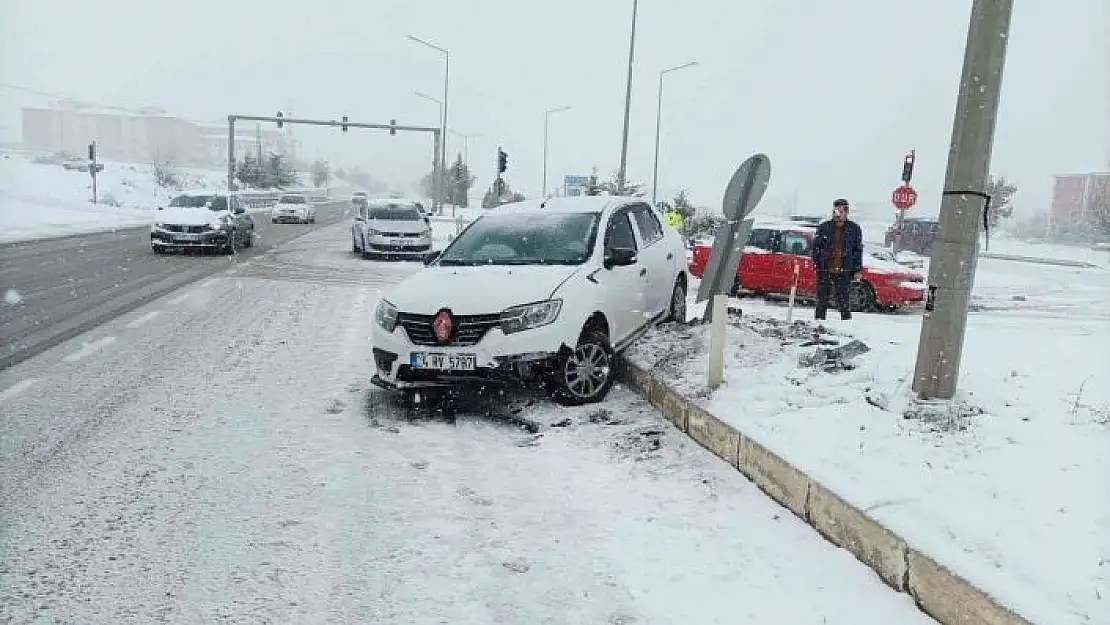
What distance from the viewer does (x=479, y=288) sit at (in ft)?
21.6

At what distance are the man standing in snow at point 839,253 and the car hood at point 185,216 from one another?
1473 cm

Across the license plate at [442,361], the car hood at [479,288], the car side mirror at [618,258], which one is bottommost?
the license plate at [442,361]

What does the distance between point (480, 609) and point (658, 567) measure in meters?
0.91

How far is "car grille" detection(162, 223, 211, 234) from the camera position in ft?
62.7

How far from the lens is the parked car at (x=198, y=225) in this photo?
19.1m

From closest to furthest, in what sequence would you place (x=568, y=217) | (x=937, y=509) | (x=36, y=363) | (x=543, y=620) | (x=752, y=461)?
(x=543, y=620) → (x=937, y=509) → (x=752, y=461) → (x=36, y=363) → (x=568, y=217)

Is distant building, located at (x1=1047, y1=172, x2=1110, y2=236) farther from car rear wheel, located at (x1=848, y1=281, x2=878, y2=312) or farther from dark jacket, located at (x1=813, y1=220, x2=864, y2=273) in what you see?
dark jacket, located at (x1=813, y1=220, x2=864, y2=273)

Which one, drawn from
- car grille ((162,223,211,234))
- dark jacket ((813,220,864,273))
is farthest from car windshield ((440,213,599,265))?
car grille ((162,223,211,234))

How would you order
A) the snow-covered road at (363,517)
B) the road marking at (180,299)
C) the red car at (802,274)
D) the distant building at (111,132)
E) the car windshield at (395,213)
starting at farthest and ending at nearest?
the distant building at (111,132)
the car windshield at (395,213)
the red car at (802,274)
the road marking at (180,299)
the snow-covered road at (363,517)

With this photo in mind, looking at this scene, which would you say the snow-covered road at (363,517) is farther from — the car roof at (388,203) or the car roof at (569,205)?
the car roof at (388,203)

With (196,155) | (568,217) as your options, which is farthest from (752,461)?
(196,155)

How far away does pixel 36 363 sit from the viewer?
295 inches

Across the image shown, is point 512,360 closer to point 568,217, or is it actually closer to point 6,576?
point 568,217

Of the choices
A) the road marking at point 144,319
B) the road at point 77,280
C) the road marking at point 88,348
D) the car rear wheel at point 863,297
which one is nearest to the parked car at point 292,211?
the road at point 77,280
